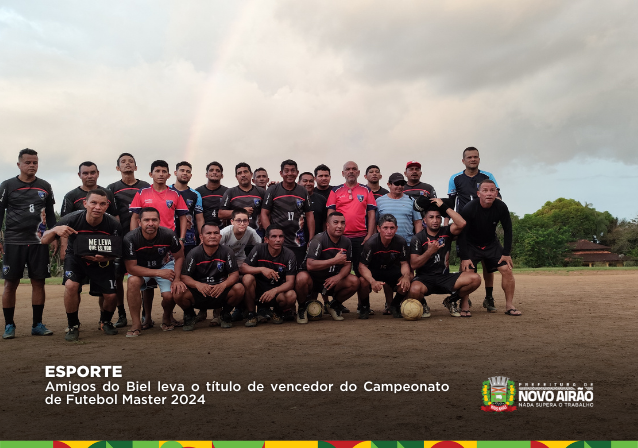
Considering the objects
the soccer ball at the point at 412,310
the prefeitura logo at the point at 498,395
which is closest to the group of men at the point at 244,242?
the soccer ball at the point at 412,310

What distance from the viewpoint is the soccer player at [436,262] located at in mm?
8383

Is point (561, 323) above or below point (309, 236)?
below

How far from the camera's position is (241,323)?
8461 mm

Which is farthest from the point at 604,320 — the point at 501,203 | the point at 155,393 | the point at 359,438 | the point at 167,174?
the point at 167,174

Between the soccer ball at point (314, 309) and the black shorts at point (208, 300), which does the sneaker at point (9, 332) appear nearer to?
the black shorts at point (208, 300)

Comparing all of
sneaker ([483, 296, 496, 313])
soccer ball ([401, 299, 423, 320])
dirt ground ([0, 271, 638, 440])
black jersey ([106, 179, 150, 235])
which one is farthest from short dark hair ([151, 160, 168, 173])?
sneaker ([483, 296, 496, 313])

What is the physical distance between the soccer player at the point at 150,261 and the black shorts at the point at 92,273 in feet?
0.89

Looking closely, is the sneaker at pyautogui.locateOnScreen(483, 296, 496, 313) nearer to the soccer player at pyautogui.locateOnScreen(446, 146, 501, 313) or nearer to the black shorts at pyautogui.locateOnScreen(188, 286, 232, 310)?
the soccer player at pyautogui.locateOnScreen(446, 146, 501, 313)

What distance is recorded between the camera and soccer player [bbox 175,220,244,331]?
766 centimetres

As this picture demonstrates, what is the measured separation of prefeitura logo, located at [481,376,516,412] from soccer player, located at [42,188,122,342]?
558 centimetres

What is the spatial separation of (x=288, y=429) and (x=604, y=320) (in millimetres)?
6649

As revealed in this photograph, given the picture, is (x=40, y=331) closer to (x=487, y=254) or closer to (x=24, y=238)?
(x=24, y=238)

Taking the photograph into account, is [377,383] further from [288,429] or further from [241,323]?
[241,323]

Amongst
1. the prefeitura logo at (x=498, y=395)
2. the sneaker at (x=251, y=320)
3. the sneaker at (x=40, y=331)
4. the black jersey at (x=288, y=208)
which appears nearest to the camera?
the prefeitura logo at (x=498, y=395)
